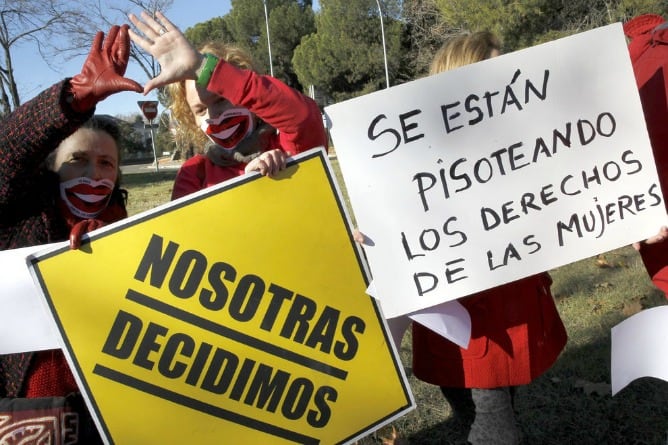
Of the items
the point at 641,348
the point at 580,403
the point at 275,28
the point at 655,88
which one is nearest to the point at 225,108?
the point at 655,88

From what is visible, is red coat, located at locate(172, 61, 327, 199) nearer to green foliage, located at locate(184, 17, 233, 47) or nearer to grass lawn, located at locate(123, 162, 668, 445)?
grass lawn, located at locate(123, 162, 668, 445)

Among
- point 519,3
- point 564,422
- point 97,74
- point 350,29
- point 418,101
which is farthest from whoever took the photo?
point 350,29

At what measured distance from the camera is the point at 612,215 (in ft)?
5.17

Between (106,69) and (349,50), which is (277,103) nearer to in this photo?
(106,69)

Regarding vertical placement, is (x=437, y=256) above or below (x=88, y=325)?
below

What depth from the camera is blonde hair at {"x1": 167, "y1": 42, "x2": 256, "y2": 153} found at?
76.4 inches

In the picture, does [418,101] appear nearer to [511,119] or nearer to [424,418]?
[511,119]

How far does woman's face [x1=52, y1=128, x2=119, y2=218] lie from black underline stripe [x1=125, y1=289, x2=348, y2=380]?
430mm

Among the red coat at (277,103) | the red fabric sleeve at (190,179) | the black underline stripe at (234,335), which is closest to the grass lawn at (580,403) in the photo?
the black underline stripe at (234,335)

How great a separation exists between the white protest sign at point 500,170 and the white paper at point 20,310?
865mm

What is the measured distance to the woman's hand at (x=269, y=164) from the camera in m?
1.43

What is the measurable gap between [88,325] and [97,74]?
24.9 inches

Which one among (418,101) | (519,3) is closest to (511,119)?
(418,101)

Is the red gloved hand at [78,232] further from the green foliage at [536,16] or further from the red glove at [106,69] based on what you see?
the green foliage at [536,16]
